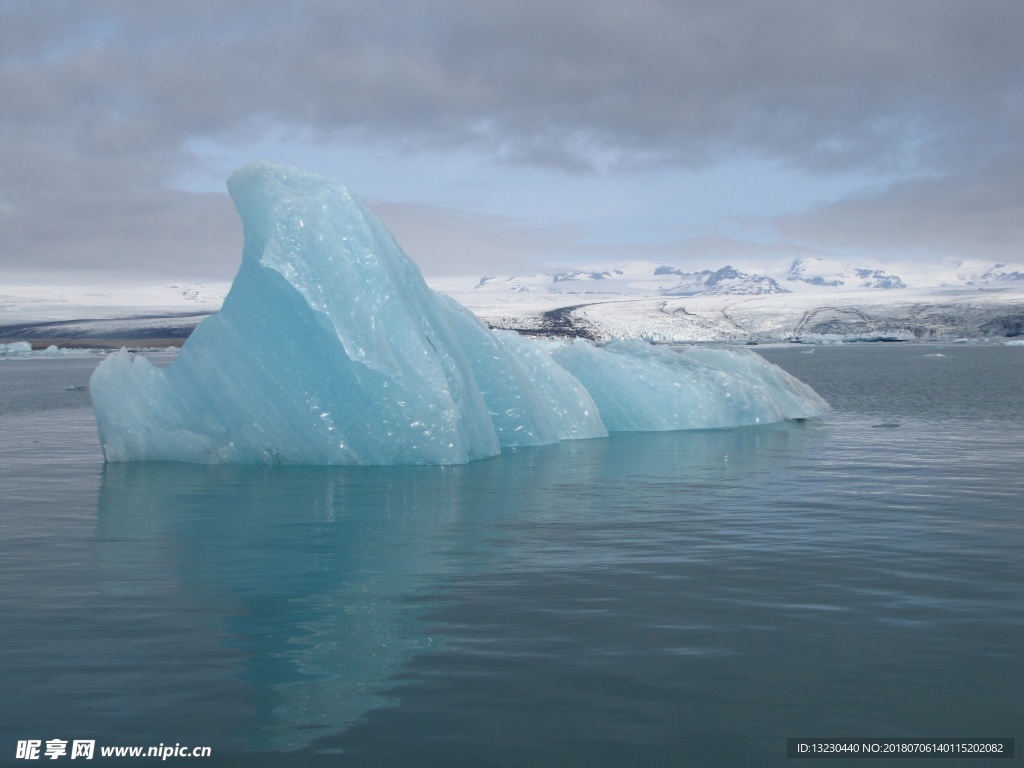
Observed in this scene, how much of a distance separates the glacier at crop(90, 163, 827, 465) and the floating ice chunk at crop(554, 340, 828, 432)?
16.3ft

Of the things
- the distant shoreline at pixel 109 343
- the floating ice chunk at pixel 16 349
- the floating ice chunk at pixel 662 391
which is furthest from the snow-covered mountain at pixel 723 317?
the floating ice chunk at pixel 662 391

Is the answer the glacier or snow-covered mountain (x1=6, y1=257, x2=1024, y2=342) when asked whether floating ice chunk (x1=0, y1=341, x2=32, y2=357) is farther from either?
the glacier

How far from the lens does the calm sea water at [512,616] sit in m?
4.76

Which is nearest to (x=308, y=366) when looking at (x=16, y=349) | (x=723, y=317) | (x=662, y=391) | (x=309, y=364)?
(x=309, y=364)

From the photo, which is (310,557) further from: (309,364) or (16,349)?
(16,349)

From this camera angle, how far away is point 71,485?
12969 mm

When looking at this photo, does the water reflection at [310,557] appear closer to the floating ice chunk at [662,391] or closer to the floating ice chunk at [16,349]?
the floating ice chunk at [662,391]

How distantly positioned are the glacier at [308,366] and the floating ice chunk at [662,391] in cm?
496

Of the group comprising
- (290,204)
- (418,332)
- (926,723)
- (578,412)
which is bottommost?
(926,723)

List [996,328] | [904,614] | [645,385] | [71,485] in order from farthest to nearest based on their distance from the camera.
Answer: [996,328] → [645,385] → [71,485] → [904,614]

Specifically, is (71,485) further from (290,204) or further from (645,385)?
(645,385)

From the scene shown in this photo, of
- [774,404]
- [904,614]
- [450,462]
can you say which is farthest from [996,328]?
[904,614]

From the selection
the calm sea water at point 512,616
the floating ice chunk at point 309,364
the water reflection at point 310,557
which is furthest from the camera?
the floating ice chunk at point 309,364

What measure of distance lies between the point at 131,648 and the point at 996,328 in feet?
310
